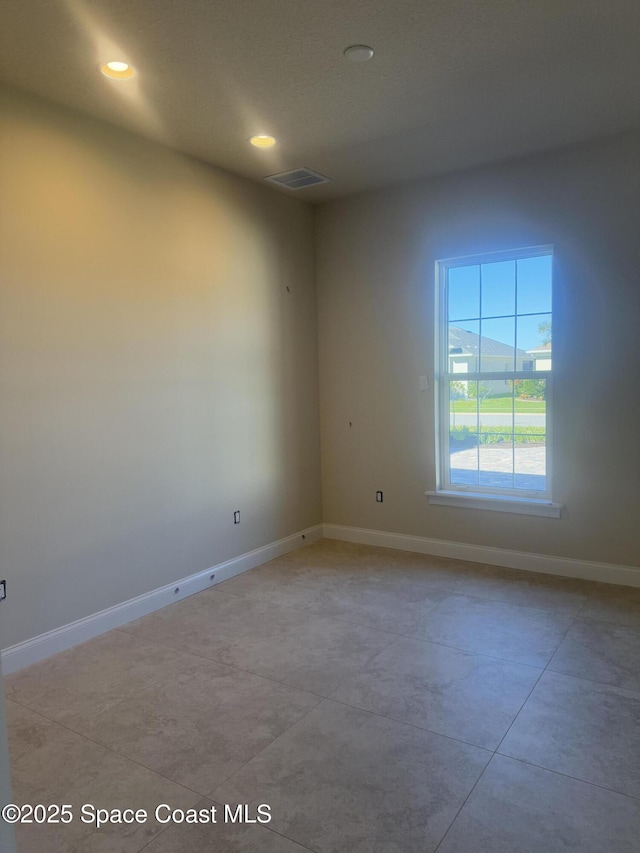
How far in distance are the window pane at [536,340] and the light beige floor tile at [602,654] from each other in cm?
173

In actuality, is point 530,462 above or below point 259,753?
→ above

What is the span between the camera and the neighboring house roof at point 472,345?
414cm

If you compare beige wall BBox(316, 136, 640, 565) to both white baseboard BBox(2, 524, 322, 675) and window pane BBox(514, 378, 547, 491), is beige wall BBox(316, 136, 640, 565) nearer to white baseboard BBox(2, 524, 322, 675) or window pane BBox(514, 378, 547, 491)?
window pane BBox(514, 378, 547, 491)

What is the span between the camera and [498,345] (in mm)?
4176

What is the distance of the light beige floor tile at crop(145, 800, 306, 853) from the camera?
1.70 metres

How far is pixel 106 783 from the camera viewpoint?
1999mm

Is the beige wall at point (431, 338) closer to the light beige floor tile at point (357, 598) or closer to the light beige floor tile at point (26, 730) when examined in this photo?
the light beige floor tile at point (357, 598)

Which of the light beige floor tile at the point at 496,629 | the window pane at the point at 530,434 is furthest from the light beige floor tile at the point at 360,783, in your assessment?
the window pane at the point at 530,434

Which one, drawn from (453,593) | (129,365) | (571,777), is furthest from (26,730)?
(453,593)

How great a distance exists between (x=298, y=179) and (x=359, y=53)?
5.42 feet

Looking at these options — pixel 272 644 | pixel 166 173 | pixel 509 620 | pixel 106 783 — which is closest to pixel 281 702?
pixel 272 644

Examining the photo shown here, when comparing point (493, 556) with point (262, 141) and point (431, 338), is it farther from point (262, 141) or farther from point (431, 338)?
point (262, 141)

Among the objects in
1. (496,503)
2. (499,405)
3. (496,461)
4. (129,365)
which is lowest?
(496,503)

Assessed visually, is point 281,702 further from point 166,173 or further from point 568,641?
point 166,173
